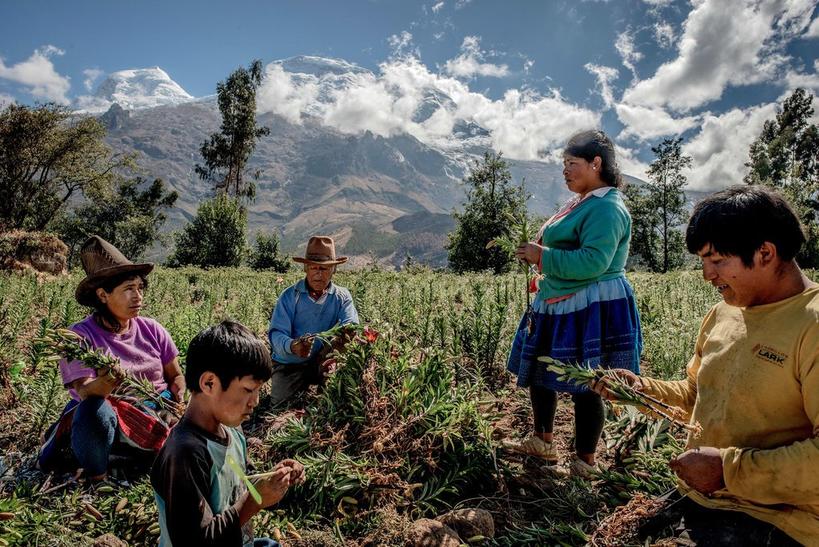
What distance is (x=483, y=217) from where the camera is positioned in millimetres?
40656

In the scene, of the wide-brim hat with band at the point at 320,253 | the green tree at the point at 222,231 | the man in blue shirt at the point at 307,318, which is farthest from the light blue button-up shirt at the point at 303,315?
the green tree at the point at 222,231

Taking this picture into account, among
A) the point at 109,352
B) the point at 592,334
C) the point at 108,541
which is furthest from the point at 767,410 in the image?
the point at 109,352

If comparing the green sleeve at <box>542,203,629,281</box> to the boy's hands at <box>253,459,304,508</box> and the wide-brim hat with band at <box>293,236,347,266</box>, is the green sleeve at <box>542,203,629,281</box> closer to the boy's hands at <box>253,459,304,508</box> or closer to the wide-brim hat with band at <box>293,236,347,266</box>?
the boy's hands at <box>253,459,304,508</box>

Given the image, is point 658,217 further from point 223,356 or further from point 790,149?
point 223,356

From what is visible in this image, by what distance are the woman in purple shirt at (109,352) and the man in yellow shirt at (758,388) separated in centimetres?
291

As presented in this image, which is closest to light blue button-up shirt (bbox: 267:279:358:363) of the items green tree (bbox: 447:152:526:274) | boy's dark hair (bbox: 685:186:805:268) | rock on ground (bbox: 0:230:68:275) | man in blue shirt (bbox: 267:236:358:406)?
man in blue shirt (bbox: 267:236:358:406)

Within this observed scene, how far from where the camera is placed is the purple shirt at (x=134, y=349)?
9.36ft

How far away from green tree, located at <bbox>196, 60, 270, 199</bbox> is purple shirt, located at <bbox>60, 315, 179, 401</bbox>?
33.4 meters

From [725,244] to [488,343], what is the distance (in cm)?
311

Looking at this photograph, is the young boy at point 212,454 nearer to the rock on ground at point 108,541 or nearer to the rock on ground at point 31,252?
the rock on ground at point 108,541

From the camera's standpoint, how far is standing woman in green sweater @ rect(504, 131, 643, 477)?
2656mm

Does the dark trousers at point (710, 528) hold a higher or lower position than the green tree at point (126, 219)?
lower

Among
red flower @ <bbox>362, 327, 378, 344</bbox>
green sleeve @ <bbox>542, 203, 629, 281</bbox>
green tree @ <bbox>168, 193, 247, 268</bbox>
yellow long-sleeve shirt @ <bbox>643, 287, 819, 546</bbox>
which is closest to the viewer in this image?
yellow long-sleeve shirt @ <bbox>643, 287, 819, 546</bbox>

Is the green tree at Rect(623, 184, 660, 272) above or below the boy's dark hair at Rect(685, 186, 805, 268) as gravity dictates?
above
